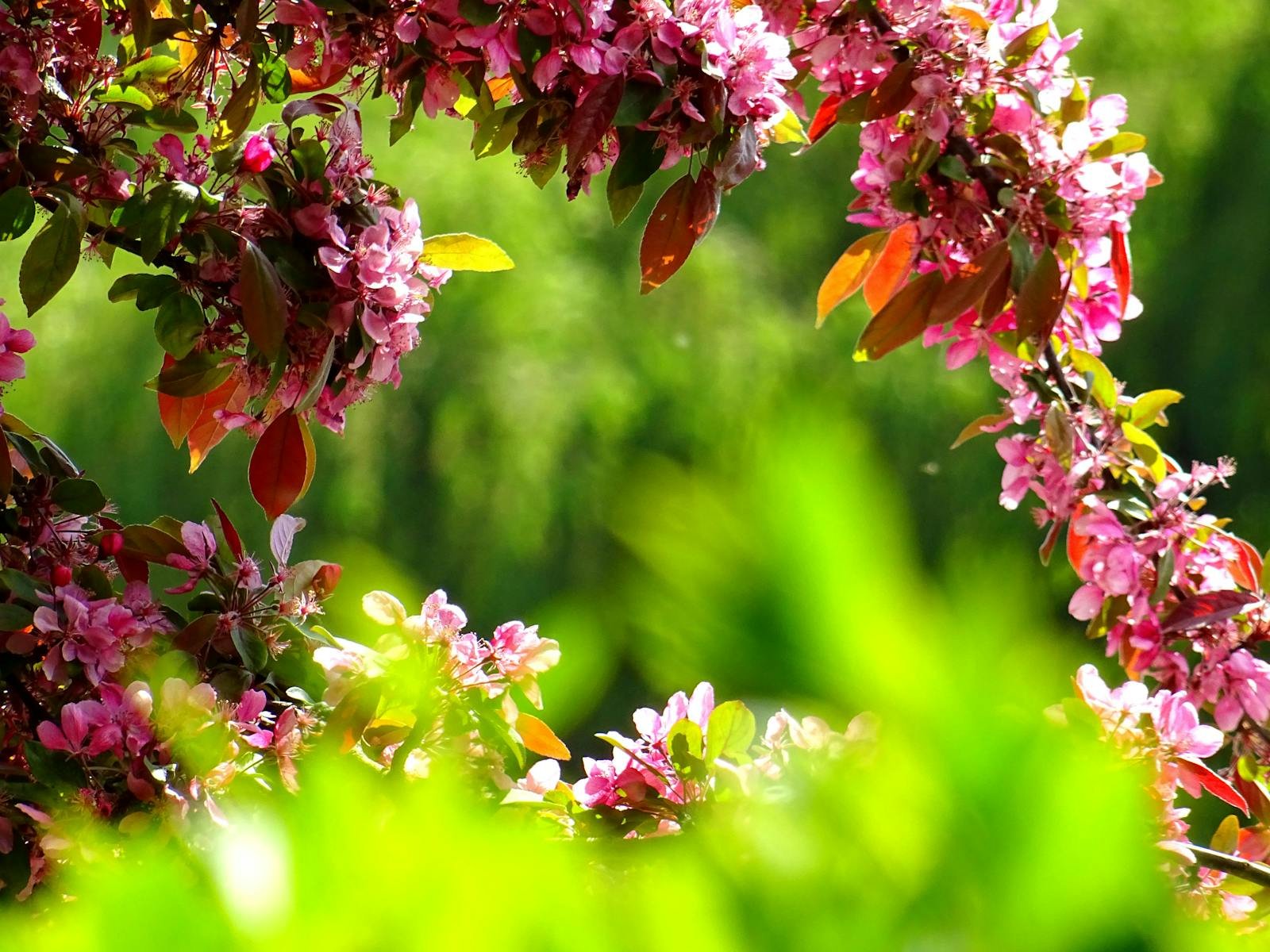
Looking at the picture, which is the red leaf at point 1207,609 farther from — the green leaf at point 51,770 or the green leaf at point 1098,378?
the green leaf at point 51,770

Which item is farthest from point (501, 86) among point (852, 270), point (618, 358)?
point (618, 358)

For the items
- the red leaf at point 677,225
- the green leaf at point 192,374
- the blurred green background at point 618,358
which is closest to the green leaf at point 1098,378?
the red leaf at point 677,225

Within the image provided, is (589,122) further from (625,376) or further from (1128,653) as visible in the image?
(625,376)

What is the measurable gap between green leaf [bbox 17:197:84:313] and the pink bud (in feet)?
0.23

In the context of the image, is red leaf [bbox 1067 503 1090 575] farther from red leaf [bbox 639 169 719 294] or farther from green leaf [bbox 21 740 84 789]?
green leaf [bbox 21 740 84 789]

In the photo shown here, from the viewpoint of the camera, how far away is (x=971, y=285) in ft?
1.99

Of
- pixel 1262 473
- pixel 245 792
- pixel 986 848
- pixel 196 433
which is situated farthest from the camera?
pixel 1262 473

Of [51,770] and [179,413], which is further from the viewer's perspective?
[179,413]

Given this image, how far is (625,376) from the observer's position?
2.99 meters

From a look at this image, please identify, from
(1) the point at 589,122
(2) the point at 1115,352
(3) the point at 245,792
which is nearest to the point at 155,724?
(3) the point at 245,792

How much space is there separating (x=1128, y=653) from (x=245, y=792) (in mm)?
446

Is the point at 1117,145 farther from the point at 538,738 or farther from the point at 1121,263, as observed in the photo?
the point at 538,738

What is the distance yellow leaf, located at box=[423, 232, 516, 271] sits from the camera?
63 centimetres

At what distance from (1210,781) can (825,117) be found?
0.37m
